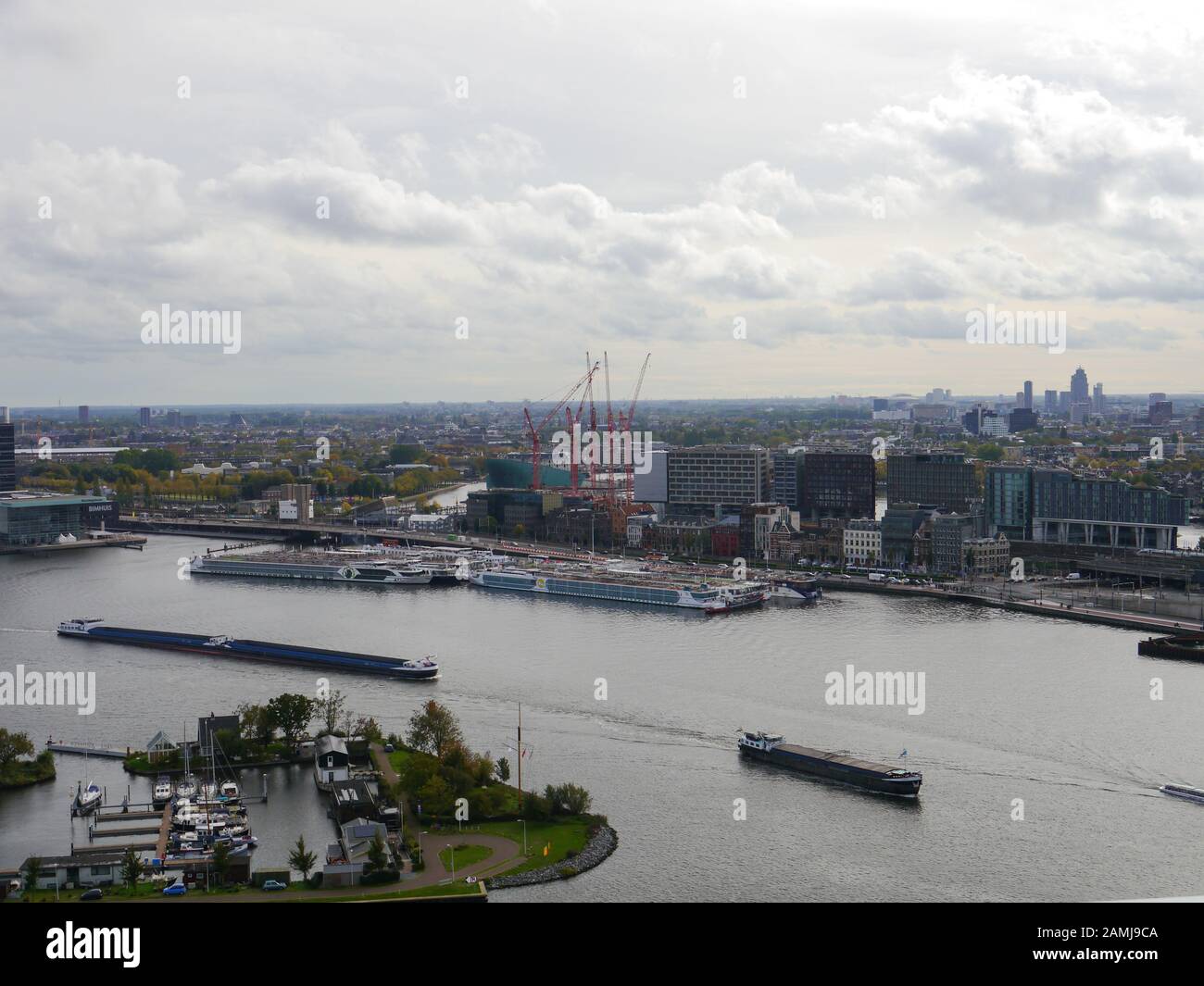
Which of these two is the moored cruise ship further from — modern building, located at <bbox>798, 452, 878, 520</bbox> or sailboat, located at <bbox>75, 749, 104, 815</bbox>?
sailboat, located at <bbox>75, 749, 104, 815</bbox>

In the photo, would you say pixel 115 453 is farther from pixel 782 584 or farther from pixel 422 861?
pixel 422 861


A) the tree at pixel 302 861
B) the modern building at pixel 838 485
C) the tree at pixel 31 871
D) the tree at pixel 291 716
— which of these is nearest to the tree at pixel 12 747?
the tree at pixel 291 716

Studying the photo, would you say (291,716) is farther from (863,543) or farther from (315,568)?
(863,543)

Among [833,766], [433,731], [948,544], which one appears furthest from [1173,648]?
[433,731]

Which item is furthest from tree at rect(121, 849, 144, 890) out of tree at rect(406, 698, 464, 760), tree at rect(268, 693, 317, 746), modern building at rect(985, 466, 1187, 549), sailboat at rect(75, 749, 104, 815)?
modern building at rect(985, 466, 1187, 549)

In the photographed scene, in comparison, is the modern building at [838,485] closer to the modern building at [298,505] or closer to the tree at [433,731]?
the modern building at [298,505]

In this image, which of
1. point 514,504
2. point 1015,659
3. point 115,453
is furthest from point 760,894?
point 115,453
